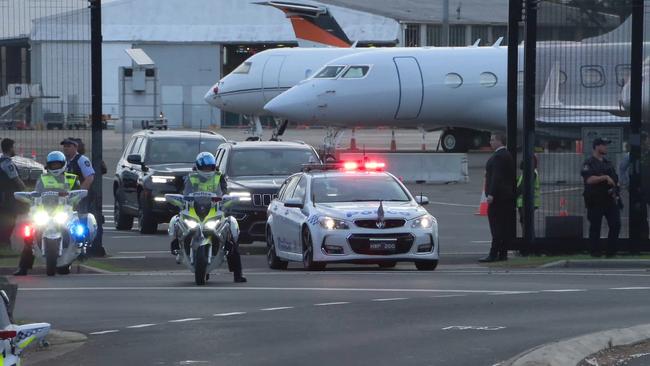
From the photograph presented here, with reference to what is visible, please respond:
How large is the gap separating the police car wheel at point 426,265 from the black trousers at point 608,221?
2666 millimetres

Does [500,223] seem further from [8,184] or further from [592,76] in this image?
[8,184]

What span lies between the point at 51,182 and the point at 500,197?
6.74m

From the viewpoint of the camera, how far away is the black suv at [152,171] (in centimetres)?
2730

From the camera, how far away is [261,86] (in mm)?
53406

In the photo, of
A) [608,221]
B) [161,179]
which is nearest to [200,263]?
[608,221]

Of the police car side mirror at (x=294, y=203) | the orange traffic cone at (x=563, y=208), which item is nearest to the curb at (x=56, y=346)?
the police car side mirror at (x=294, y=203)

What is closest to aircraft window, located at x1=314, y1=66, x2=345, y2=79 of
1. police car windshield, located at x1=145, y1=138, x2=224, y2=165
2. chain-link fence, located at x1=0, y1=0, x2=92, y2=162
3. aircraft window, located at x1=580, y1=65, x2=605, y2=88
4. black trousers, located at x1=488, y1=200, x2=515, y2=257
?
police car windshield, located at x1=145, y1=138, x2=224, y2=165

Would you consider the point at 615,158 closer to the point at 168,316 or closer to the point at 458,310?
the point at 458,310

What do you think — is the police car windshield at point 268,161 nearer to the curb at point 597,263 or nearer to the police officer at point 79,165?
the police officer at point 79,165

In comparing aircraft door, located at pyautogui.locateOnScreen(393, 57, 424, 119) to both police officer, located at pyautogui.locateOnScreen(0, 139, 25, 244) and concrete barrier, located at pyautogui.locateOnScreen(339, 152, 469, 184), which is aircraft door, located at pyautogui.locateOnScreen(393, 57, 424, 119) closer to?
concrete barrier, located at pyautogui.locateOnScreen(339, 152, 469, 184)

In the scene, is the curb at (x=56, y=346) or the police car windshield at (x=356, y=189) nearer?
the curb at (x=56, y=346)

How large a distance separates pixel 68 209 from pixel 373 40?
65.9 metres

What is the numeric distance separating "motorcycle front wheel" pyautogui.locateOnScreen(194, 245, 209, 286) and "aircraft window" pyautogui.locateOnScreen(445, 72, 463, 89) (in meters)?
29.3

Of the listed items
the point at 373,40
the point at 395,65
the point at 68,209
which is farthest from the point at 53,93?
the point at 373,40
